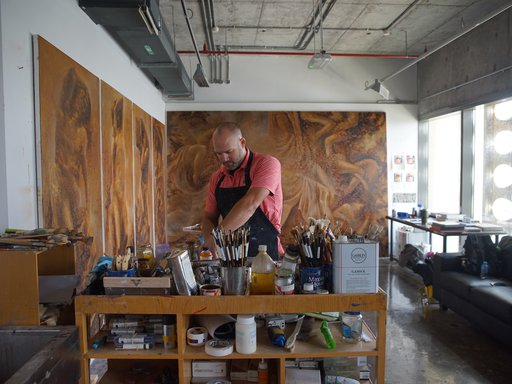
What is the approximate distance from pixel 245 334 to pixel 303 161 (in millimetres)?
4918

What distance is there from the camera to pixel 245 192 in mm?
2340

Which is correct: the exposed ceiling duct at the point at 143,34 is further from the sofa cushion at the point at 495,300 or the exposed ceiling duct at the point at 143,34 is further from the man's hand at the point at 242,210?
the sofa cushion at the point at 495,300

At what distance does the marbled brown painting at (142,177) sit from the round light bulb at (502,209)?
454 cm

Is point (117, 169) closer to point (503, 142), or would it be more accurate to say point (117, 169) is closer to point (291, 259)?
point (291, 259)

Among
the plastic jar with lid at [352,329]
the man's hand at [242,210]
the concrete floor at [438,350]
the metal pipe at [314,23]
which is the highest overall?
the metal pipe at [314,23]

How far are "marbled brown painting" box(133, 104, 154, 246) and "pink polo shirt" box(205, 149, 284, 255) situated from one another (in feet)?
6.99

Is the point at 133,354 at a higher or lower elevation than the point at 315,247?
lower

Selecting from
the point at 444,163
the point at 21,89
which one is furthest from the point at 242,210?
the point at 444,163

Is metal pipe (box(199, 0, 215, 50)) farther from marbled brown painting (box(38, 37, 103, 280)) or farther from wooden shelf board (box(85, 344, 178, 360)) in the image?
wooden shelf board (box(85, 344, 178, 360))

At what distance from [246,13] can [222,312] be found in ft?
13.5

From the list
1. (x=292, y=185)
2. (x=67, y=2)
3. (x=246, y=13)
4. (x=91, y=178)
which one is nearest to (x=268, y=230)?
(x=91, y=178)

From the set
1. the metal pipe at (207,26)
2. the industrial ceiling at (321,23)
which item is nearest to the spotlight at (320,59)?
the industrial ceiling at (321,23)

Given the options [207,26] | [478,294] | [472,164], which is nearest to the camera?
[478,294]

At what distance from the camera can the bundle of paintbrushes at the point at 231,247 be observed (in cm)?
134
